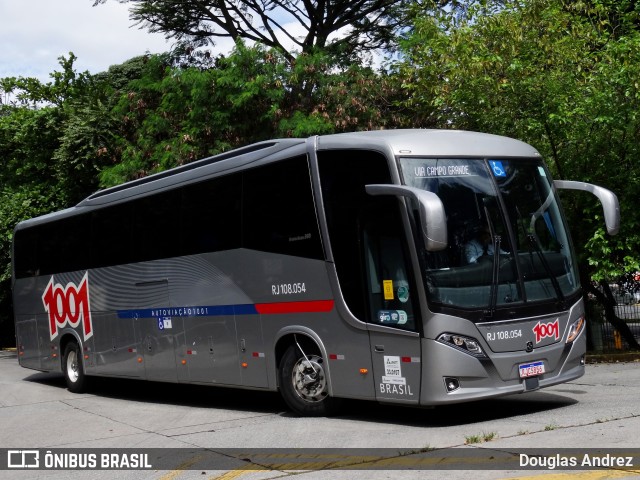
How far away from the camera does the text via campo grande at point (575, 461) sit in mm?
7707

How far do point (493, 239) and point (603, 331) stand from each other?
15644mm

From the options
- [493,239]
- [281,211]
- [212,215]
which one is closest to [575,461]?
[493,239]

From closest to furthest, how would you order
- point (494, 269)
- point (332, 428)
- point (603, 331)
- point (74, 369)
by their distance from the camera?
point (494, 269), point (332, 428), point (74, 369), point (603, 331)

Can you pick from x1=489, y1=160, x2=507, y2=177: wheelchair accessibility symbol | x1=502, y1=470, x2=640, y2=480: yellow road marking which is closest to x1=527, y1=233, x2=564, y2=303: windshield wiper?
Answer: x1=489, y1=160, x2=507, y2=177: wheelchair accessibility symbol

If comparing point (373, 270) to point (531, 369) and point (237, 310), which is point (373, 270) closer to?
point (531, 369)

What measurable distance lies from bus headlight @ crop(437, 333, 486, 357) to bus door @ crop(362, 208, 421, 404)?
32 cm

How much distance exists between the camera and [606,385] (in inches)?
538

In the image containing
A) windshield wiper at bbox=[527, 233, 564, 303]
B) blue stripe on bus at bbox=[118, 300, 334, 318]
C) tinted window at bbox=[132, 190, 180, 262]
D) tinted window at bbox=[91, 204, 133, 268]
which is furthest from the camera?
tinted window at bbox=[91, 204, 133, 268]

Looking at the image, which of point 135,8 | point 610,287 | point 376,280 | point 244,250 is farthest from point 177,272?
point 135,8

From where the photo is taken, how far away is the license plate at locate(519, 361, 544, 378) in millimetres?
10445

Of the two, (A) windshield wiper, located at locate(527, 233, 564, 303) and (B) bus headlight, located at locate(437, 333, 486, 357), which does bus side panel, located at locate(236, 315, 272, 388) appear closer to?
(B) bus headlight, located at locate(437, 333, 486, 357)

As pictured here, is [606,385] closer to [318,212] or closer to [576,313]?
[576,313]

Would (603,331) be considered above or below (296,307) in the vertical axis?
below

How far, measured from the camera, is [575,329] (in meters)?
11.1
